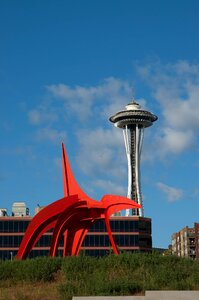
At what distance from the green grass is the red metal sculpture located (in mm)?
7194

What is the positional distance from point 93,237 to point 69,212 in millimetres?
56867

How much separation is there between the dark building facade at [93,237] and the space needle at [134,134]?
139ft

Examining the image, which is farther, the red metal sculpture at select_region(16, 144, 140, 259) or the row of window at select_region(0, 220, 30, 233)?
the row of window at select_region(0, 220, 30, 233)

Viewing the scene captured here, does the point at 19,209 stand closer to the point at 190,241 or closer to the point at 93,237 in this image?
the point at 93,237

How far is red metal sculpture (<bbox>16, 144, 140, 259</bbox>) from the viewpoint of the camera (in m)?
35.5

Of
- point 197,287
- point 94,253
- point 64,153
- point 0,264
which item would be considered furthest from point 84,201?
point 94,253

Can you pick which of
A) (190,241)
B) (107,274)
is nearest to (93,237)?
(190,241)

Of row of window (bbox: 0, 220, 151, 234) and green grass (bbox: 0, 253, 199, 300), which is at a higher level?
row of window (bbox: 0, 220, 151, 234)

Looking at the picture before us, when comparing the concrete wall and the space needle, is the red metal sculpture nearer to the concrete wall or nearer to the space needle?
the concrete wall

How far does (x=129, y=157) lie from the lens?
140875 millimetres

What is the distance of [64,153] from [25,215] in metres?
63.0

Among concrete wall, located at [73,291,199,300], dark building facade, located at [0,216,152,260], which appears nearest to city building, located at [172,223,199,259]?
dark building facade, located at [0,216,152,260]

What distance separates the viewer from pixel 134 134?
468 ft

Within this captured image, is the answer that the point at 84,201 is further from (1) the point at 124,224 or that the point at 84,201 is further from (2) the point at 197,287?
(1) the point at 124,224
